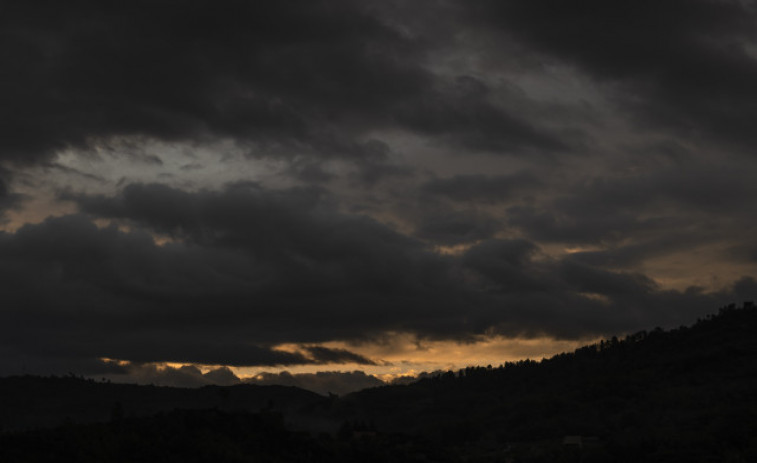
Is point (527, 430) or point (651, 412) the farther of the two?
point (527, 430)

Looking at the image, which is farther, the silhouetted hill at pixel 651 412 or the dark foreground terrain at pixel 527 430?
the silhouetted hill at pixel 651 412

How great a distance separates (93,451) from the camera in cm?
5491

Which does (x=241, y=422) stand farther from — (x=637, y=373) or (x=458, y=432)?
(x=637, y=373)

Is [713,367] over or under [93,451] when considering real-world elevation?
over

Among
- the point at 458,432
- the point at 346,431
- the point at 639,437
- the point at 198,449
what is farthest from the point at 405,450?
the point at 458,432

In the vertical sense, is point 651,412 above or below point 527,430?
above

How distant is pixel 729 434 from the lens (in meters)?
98.8

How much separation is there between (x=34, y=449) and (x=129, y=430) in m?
10.4

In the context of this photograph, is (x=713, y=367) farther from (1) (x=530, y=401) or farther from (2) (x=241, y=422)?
(2) (x=241, y=422)

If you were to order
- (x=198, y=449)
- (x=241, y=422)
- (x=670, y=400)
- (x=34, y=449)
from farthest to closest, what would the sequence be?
(x=670, y=400) < (x=241, y=422) < (x=198, y=449) < (x=34, y=449)

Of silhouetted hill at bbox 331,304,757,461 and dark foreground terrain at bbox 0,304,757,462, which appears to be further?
silhouetted hill at bbox 331,304,757,461

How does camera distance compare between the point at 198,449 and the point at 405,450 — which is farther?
the point at 405,450

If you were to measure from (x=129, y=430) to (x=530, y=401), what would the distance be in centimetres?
12730

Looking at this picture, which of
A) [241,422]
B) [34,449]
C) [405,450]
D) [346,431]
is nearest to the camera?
[34,449]
